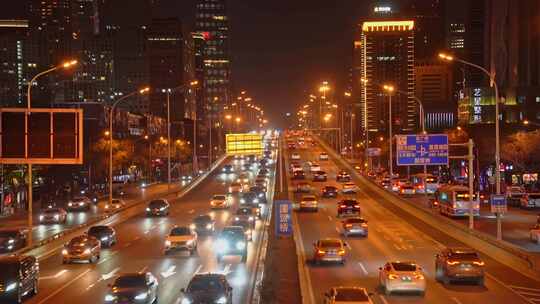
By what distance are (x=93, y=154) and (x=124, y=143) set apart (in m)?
6.10

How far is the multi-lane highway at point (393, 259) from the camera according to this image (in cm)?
3005

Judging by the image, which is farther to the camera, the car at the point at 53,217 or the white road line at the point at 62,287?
the car at the point at 53,217

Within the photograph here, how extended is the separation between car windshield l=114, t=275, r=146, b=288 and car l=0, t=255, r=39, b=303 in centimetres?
382

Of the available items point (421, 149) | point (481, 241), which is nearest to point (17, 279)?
point (481, 241)

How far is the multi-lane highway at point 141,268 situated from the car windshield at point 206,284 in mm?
1935

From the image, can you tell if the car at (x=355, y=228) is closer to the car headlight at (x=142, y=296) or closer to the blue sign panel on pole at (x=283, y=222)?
the blue sign panel on pole at (x=283, y=222)

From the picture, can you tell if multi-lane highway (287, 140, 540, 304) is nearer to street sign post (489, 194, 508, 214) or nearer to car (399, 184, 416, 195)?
street sign post (489, 194, 508, 214)

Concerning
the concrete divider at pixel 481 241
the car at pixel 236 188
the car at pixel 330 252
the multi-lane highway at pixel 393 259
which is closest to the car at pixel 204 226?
the multi-lane highway at pixel 393 259

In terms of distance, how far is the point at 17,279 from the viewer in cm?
2848

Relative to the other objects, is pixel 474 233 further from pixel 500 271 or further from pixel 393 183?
pixel 393 183

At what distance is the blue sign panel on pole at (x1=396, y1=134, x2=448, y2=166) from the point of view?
56.8 meters

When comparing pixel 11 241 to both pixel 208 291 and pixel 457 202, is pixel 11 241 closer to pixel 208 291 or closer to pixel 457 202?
pixel 208 291

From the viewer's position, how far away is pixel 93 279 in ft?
113

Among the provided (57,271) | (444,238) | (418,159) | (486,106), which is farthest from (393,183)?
(486,106)
